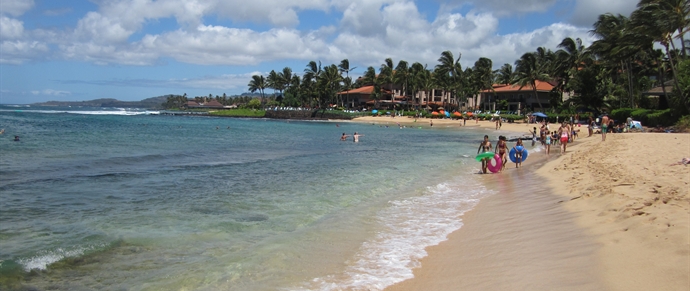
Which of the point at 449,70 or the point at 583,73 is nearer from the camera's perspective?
the point at 583,73

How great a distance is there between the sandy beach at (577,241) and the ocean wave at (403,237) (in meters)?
0.23

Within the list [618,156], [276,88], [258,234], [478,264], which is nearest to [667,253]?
[478,264]

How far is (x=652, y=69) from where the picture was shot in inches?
2032

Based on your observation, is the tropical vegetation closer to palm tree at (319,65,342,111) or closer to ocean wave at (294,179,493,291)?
palm tree at (319,65,342,111)

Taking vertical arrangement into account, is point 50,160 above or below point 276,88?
below

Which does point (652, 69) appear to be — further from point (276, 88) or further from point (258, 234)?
point (276, 88)

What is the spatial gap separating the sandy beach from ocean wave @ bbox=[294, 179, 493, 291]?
226 mm

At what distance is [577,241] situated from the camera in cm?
610

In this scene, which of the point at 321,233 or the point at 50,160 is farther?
the point at 50,160

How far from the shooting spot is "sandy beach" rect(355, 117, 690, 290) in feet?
15.5

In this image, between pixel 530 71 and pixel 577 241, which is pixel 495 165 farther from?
pixel 530 71

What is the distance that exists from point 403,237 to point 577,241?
2.64 m

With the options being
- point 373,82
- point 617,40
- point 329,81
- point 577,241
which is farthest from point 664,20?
point 373,82

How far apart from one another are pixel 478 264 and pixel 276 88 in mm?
105112
